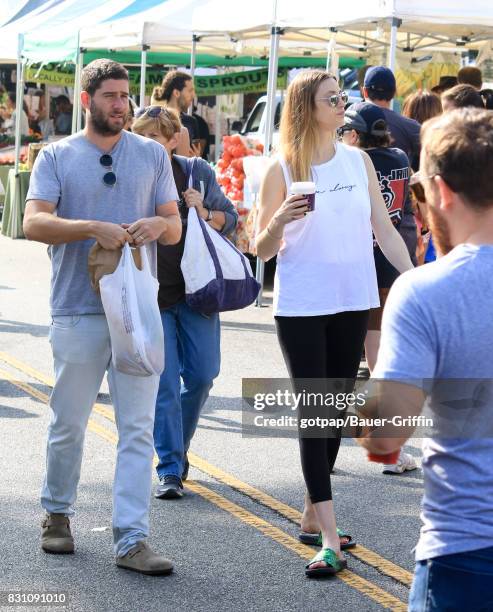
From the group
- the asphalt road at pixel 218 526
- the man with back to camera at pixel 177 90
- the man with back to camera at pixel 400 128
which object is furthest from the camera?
the man with back to camera at pixel 177 90

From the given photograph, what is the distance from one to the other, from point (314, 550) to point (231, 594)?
0.67 m

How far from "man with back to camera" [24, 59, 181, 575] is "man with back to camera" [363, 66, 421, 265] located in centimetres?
273

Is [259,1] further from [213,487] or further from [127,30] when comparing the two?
[213,487]

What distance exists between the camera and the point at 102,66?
499 cm

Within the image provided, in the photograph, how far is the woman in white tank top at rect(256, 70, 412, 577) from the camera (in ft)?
16.2

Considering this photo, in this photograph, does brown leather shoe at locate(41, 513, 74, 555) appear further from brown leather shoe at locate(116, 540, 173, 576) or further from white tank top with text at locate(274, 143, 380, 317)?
white tank top with text at locate(274, 143, 380, 317)

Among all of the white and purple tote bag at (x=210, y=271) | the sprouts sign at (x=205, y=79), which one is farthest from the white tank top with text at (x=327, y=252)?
the sprouts sign at (x=205, y=79)

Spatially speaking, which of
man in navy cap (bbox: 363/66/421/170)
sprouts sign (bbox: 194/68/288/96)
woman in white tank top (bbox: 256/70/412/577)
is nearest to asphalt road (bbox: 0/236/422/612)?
woman in white tank top (bbox: 256/70/412/577)

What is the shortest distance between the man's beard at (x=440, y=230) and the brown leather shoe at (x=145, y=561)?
268 centimetres

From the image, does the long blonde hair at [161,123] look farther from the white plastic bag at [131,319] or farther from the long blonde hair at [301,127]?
the white plastic bag at [131,319]

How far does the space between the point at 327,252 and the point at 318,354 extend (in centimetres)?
42

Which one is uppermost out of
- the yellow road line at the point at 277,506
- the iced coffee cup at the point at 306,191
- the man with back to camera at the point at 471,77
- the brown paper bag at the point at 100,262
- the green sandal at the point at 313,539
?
the man with back to camera at the point at 471,77

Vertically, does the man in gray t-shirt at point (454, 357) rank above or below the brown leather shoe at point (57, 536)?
above

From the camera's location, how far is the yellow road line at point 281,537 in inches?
185
